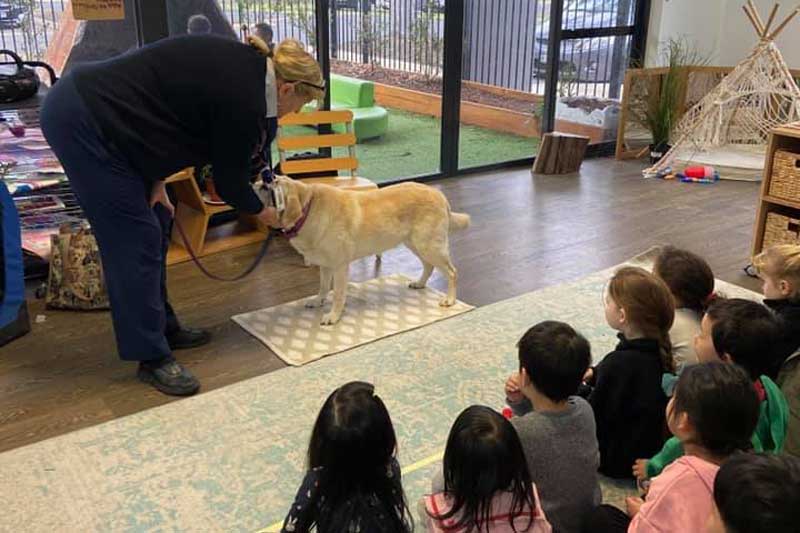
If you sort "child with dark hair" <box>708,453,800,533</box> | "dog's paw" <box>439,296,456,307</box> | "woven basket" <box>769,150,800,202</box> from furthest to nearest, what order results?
"woven basket" <box>769,150,800,202</box>
"dog's paw" <box>439,296,456,307</box>
"child with dark hair" <box>708,453,800,533</box>

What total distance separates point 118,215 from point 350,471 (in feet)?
4.93

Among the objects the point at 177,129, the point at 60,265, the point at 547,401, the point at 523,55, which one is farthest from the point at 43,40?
the point at 523,55

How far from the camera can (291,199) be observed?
10.1 feet

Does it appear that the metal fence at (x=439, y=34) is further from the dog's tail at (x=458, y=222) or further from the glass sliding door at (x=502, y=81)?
the dog's tail at (x=458, y=222)

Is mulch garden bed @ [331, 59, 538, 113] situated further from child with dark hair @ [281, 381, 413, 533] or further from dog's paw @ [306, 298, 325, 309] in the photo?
child with dark hair @ [281, 381, 413, 533]

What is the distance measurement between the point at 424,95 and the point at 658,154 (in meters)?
1.95

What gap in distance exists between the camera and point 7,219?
3012 mm

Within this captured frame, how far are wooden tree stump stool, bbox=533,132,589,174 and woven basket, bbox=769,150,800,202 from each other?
214cm

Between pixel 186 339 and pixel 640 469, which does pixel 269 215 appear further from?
pixel 640 469

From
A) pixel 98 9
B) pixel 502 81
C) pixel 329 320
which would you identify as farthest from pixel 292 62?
pixel 502 81

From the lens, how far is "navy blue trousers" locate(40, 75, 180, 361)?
2.50m

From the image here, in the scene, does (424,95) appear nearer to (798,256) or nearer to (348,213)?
(348,213)

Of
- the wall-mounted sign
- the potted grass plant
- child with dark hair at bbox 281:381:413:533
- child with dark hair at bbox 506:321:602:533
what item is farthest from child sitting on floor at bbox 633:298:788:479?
the potted grass plant

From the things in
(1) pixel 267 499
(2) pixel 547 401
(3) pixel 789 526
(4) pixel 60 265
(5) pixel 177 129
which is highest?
(5) pixel 177 129
